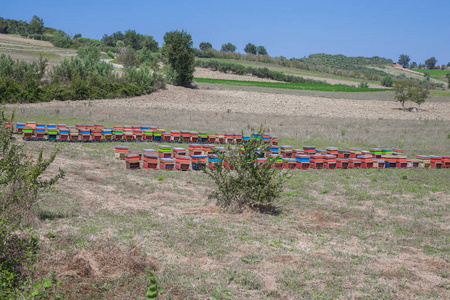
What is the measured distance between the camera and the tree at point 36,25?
499 ft

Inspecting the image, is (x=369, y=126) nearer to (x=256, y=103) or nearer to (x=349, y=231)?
(x=256, y=103)

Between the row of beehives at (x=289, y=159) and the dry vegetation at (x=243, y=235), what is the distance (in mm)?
577

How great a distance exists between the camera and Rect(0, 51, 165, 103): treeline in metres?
40.1

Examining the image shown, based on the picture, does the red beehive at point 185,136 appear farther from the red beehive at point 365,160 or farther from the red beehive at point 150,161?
the red beehive at point 365,160

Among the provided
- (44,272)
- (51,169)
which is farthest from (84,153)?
(44,272)

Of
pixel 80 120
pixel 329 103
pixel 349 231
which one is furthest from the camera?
pixel 329 103

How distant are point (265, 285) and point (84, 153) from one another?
14338 mm

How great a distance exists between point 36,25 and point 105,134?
156 meters

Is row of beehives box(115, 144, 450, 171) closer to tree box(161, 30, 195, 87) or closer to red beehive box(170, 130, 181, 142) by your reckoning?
red beehive box(170, 130, 181, 142)

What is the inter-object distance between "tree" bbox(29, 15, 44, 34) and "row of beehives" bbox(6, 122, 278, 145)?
489ft

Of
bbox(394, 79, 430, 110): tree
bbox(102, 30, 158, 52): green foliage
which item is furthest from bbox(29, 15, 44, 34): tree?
bbox(394, 79, 430, 110): tree

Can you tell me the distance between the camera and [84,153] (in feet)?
63.0

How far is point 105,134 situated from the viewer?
73.4 feet

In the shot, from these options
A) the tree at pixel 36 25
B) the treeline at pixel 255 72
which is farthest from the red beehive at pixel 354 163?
the tree at pixel 36 25
